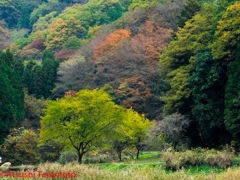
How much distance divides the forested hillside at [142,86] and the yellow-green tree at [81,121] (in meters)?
0.08

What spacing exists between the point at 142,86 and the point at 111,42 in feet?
38.2

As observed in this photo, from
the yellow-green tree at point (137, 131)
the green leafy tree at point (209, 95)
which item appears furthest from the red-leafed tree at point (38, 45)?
the green leafy tree at point (209, 95)

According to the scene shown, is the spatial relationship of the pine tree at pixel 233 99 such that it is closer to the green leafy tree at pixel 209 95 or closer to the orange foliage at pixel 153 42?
the green leafy tree at pixel 209 95

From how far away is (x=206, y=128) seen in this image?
21594 millimetres

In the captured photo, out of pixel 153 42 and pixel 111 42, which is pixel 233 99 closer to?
pixel 153 42

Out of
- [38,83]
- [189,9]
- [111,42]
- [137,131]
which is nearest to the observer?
[137,131]

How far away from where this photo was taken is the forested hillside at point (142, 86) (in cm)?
2053

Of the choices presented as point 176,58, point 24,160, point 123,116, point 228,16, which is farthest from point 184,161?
point 24,160

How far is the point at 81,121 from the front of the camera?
20.2 m

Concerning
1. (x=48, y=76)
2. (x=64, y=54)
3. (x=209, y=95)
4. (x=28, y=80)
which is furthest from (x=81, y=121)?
(x=64, y=54)

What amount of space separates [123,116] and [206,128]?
6748 mm

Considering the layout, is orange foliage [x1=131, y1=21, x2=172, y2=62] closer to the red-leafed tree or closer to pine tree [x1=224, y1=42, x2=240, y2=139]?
pine tree [x1=224, y1=42, x2=240, y2=139]

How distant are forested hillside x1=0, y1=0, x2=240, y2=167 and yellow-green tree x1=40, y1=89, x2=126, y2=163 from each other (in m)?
0.08

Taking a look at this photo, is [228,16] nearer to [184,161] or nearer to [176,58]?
[176,58]
